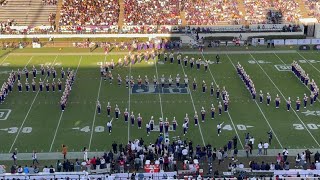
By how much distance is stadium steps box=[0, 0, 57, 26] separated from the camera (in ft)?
110

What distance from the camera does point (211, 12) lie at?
3522 centimetres

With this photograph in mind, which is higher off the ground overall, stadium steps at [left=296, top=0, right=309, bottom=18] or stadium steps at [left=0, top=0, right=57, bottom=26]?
stadium steps at [left=0, top=0, right=57, bottom=26]

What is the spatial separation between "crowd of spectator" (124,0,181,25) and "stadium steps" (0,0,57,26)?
524cm

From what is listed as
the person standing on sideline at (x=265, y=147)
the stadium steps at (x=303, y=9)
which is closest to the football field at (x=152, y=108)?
the person standing on sideline at (x=265, y=147)

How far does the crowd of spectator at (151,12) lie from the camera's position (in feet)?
111

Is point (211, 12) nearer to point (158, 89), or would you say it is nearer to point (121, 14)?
point (121, 14)

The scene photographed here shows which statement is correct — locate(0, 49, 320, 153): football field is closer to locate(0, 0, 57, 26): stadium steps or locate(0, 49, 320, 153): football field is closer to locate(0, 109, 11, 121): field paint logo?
locate(0, 109, 11, 121): field paint logo

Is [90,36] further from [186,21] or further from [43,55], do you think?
[186,21]

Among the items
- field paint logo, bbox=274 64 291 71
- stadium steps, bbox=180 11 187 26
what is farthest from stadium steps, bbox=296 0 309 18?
field paint logo, bbox=274 64 291 71

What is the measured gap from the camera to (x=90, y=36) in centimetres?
3138

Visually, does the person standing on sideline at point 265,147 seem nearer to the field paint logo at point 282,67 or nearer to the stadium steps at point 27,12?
the field paint logo at point 282,67

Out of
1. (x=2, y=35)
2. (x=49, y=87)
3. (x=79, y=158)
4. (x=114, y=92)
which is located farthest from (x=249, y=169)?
(x=2, y=35)

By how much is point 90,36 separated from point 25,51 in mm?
4208

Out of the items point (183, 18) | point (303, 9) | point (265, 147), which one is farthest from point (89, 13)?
point (265, 147)
